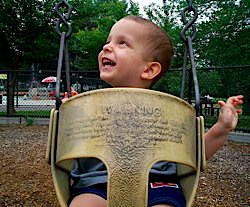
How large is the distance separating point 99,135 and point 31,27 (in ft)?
25.6

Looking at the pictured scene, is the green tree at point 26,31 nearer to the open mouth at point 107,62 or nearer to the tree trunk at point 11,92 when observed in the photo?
the tree trunk at point 11,92

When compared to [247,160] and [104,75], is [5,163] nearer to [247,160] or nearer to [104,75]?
[247,160]

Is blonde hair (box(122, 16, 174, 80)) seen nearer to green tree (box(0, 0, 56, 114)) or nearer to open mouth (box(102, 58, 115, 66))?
open mouth (box(102, 58, 115, 66))

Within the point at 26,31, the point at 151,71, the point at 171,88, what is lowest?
the point at 171,88

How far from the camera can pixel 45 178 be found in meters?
3.24

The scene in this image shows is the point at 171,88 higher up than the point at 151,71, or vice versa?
the point at 151,71

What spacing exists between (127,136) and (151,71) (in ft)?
1.21

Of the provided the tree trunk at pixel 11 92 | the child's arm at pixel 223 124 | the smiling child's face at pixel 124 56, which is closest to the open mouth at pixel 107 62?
the smiling child's face at pixel 124 56

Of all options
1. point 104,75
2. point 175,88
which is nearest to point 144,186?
point 104,75

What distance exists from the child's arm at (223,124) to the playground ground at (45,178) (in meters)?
1.53

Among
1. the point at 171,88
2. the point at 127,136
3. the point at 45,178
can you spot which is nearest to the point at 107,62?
the point at 127,136

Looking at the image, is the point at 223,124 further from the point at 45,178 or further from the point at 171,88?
the point at 171,88

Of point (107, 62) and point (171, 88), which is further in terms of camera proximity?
point (171, 88)

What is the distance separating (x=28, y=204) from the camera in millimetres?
2588
